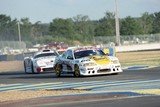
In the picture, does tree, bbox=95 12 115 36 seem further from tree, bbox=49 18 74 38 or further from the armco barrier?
the armco barrier

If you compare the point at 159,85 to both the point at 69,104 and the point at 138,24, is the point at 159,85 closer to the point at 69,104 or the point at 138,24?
the point at 69,104

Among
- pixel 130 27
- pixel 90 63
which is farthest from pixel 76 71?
pixel 130 27

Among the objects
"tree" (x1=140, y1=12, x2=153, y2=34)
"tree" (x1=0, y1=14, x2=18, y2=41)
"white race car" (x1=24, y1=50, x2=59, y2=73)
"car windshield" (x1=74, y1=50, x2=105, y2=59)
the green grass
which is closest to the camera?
"car windshield" (x1=74, y1=50, x2=105, y2=59)

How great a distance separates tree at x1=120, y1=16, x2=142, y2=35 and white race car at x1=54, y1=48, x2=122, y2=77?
102 meters

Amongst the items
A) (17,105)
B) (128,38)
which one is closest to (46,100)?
(17,105)

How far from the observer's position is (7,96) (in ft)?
52.0

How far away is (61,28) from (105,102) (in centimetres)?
11809

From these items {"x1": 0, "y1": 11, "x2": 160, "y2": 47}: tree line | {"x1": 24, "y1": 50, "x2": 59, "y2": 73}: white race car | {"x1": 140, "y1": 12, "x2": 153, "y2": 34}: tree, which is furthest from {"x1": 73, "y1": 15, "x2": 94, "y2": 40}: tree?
{"x1": 24, "y1": 50, "x2": 59, "y2": 73}: white race car

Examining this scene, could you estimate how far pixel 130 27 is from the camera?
4985 inches

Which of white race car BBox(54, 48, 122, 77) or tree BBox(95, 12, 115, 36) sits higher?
tree BBox(95, 12, 115, 36)

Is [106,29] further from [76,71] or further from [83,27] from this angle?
[76,71]

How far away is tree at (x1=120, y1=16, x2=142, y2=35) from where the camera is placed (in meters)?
127

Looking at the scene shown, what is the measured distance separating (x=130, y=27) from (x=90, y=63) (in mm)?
104373

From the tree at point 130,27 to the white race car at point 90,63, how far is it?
102 meters
